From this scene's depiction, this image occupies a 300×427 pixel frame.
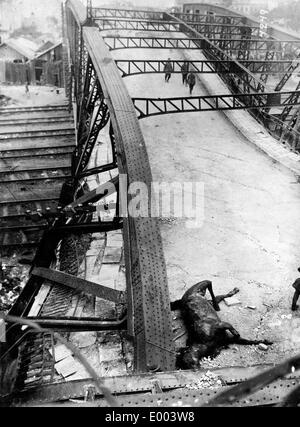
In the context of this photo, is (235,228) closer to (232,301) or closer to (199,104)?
(232,301)

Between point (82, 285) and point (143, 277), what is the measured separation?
1995mm

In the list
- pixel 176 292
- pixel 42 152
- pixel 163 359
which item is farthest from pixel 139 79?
pixel 163 359

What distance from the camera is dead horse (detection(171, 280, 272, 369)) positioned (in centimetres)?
619

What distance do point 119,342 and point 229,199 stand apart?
647 cm

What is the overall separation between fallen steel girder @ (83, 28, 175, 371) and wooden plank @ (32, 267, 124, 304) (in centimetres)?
112

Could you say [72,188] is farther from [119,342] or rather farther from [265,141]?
[265,141]

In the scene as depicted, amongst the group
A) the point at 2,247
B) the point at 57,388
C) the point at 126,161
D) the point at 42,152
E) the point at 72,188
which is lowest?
the point at 2,247

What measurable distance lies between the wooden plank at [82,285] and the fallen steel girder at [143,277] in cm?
112

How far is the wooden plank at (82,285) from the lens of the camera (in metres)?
6.30

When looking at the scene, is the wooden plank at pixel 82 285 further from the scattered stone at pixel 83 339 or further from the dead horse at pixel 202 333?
the dead horse at pixel 202 333

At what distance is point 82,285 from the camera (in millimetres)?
6793

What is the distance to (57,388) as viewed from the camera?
3.72 metres

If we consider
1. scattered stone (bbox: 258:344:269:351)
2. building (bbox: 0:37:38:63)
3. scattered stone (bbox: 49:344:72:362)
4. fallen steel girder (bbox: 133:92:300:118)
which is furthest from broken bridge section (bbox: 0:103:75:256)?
building (bbox: 0:37:38:63)

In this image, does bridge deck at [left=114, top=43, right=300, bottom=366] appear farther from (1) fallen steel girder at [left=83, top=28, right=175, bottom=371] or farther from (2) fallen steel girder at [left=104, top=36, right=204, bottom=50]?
(2) fallen steel girder at [left=104, top=36, right=204, bottom=50]
